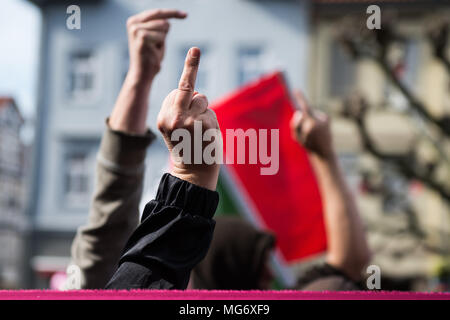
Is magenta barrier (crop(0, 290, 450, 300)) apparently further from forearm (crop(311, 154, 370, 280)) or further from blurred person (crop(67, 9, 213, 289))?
forearm (crop(311, 154, 370, 280))

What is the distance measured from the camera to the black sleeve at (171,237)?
755 millimetres

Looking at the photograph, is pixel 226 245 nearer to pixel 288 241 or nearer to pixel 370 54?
pixel 288 241

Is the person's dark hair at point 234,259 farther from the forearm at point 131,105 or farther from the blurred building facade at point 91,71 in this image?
the blurred building facade at point 91,71

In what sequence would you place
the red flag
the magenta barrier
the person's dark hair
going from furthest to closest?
1. the red flag
2. the person's dark hair
3. the magenta barrier

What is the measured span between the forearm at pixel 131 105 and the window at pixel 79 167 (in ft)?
40.7

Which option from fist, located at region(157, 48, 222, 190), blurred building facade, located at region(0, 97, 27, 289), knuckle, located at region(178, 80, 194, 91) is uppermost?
knuckle, located at region(178, 80, 194, 91)

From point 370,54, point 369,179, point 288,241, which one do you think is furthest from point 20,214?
point 288,241

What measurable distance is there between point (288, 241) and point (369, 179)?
594 cm

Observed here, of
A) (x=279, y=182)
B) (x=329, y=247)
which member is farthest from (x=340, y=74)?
(x=329, y=247)

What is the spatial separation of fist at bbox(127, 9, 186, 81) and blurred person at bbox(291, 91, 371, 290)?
0.45 m

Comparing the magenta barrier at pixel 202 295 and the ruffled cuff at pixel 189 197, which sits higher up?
the ruffled cuff at pixel 189 197

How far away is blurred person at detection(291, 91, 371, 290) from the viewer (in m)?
1.40

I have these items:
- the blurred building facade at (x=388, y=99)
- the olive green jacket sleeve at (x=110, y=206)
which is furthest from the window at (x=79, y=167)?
the olive green jacket sleeve at (x=110, y=206)

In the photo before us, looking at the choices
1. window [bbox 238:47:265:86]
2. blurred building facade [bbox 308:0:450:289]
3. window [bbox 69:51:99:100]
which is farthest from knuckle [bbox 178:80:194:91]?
window [bbox 69:51:99:100]
